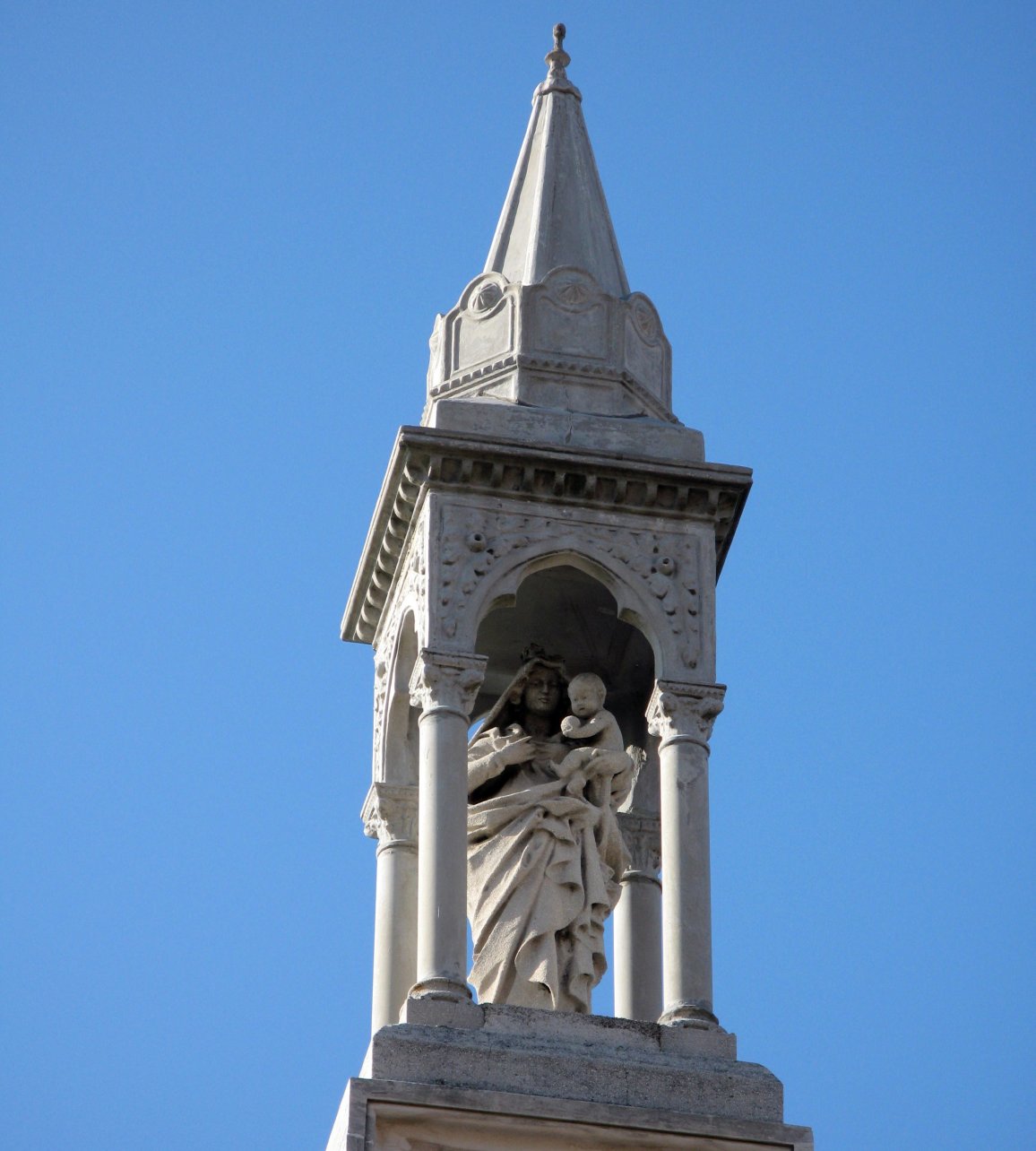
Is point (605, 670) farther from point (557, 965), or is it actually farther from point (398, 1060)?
point (398, 1060)

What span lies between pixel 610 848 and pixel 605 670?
2.87 meters

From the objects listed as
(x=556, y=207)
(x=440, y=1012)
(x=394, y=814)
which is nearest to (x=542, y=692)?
(x=394, y=814)

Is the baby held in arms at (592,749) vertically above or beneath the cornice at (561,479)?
beneath

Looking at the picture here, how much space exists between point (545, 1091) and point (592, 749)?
401cm

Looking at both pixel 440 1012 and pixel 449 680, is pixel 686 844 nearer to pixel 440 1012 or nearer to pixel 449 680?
pixel 449 680

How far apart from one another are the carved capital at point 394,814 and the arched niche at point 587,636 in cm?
165

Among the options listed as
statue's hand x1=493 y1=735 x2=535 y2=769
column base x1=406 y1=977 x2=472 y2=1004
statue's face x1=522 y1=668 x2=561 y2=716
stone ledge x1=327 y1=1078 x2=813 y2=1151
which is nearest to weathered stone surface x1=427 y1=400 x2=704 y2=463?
statue's face x1=522 y1=668 x2=561 y2=716

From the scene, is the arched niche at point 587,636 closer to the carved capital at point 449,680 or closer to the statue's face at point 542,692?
the statue's face at point 542,692

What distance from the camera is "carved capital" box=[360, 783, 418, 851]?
2939cm

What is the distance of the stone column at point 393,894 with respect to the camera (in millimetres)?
28734

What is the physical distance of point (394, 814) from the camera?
2942 centimetres

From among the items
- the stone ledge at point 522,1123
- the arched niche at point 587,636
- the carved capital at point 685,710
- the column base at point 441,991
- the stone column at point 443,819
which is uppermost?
the arched niche at point 587,636

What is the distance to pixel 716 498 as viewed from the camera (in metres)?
28.5

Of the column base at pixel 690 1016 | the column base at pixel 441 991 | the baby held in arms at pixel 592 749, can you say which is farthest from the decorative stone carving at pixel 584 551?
the column base at pixel 441 991
